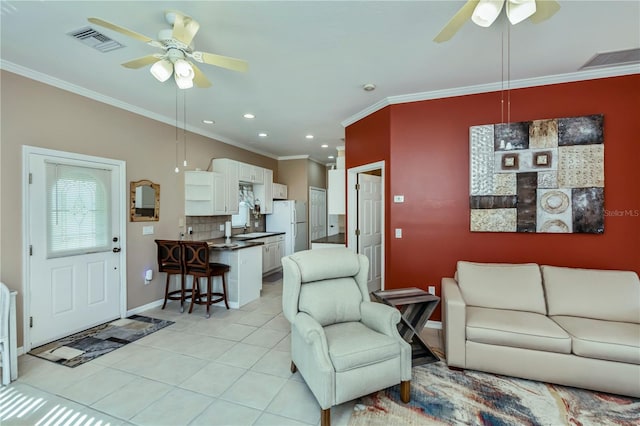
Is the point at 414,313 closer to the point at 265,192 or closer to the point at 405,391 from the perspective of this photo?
the point at 405,391

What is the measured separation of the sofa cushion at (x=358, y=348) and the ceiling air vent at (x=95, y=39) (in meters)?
2.93

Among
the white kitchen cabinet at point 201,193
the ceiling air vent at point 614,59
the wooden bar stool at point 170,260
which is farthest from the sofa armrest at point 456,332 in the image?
the white kitchen cabinet at point 201,193

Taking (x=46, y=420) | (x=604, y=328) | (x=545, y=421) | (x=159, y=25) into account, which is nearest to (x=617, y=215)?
(x=604, y=328)

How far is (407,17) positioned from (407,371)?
2559mm

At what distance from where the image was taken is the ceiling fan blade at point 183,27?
1.89m

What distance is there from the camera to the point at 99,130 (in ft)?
11.2

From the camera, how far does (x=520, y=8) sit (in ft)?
5.24

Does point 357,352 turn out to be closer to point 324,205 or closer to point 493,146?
point 493,146

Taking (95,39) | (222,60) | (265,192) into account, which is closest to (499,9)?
(222,60)

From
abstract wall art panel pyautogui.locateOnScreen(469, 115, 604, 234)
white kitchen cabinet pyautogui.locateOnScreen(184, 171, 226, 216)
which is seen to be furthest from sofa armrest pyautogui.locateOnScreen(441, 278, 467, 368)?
white kitchen cabinet pyautogui.locateOnScreen(184, 171, 226, 216)

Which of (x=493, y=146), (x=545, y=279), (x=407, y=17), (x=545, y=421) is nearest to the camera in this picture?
(x=545, y=421)

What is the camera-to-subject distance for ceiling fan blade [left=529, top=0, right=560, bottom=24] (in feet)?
5.18

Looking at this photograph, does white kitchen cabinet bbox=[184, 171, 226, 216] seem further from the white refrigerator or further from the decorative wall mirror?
the white refrigerator

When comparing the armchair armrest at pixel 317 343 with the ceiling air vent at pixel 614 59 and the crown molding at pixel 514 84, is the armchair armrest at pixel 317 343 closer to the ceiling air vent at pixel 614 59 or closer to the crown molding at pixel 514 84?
the crown molding at pixel 514 84
